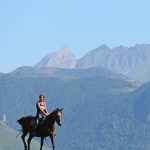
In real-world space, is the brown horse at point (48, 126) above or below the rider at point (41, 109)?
below

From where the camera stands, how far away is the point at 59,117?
1654 inches

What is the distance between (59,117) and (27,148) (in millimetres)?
4476

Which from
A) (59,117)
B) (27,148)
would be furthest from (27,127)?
(59,117)

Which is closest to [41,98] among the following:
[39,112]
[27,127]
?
[39,112]

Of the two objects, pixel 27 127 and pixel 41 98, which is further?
pixel 27 127

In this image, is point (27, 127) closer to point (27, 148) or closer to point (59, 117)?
point (27, 148)

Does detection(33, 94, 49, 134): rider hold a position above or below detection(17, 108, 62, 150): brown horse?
above

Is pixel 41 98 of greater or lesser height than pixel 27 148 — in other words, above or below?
above

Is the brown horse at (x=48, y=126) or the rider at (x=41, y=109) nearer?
the brown horse at (x=48, y=126)

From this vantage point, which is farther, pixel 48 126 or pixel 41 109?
pixel 48 126

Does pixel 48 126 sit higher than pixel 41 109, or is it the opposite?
pixel 41 109

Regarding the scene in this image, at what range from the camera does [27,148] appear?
45344 mm

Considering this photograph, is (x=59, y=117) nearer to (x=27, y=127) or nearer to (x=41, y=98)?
(x=41, y=98)

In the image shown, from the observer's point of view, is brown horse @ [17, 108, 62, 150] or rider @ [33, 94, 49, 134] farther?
rider @ [33, 94, 49, 134]
